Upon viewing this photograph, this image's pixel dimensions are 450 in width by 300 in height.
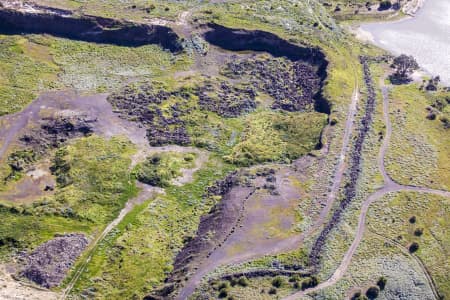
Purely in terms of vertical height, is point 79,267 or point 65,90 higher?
point 65,90

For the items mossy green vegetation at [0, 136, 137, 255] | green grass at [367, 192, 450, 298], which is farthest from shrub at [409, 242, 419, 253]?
mossy green vegetation at [0, 136, 137, 255]

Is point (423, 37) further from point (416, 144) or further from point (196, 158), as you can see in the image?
point (196, 158)

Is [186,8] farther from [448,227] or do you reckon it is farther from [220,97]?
[448,227]

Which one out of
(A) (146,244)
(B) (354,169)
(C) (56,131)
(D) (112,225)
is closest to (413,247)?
(B) (354,169)

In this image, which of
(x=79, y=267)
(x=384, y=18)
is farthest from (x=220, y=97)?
(x=384, y=18)

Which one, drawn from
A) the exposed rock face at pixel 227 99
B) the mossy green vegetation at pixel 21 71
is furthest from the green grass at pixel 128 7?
the exposed rock face at pixel 227 99

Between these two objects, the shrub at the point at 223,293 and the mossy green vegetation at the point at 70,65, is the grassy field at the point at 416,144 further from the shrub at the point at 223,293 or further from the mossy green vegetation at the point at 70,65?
the mossy green vegetation at the point at 70,65

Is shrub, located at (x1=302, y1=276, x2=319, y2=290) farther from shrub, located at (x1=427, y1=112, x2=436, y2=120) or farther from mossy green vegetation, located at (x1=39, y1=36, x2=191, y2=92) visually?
mossy green vegetation, located at (x1=39, y1=36, x2=191, y2=92)
